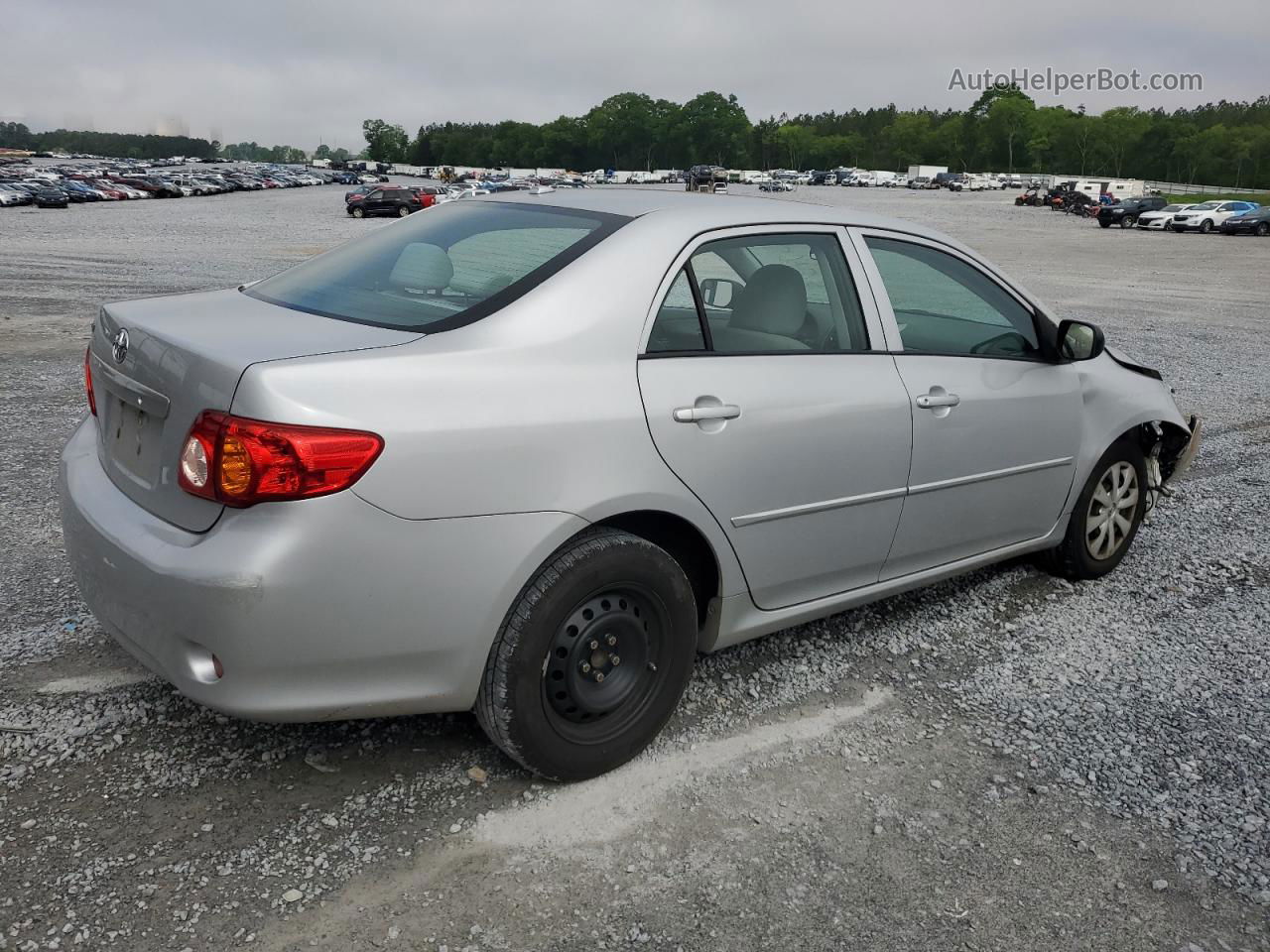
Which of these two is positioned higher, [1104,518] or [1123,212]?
[1123,212]

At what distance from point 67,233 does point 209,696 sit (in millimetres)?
33251

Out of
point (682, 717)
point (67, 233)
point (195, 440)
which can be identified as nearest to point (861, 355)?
point (682, 717)

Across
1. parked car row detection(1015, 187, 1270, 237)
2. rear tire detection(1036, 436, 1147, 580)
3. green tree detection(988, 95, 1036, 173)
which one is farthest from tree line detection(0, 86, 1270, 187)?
rear tire detection(1036, 436, 1147, 580)

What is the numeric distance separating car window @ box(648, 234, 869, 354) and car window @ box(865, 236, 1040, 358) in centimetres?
23

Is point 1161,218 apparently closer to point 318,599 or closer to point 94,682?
point 94,682

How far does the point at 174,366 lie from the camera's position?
273cm

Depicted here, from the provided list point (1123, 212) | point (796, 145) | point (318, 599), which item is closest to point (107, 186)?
point (1123, 212)

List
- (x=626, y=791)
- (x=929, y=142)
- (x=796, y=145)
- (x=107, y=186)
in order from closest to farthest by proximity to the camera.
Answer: (x=626, y=791) < (x=107, y=186) < (x=929, y=142) < (x=796, y=145)

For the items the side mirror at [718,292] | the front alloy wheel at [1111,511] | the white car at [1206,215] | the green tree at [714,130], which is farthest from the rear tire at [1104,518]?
the green tree at [714,130]

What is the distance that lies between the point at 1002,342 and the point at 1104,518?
114cm

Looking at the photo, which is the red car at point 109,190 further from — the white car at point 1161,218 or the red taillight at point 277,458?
the red taillight at point 277,458

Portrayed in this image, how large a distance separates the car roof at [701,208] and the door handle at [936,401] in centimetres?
65

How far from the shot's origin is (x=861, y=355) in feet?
11.9

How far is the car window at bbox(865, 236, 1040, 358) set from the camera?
3.86 metres
